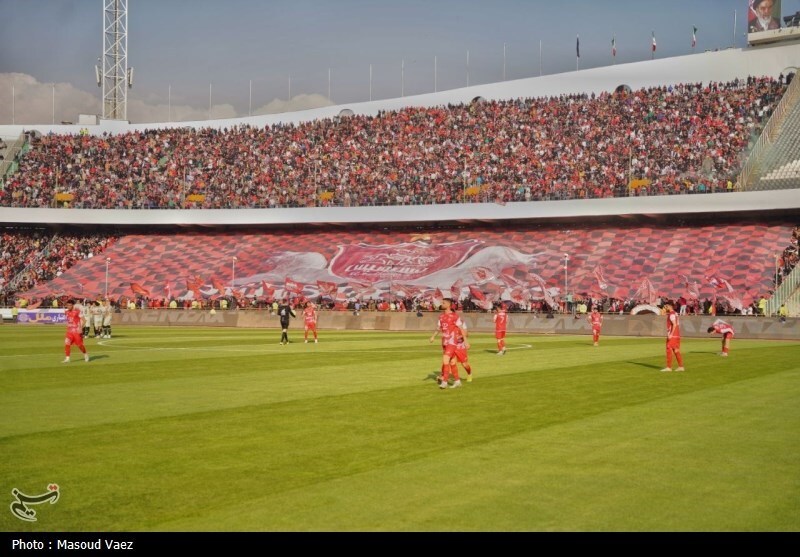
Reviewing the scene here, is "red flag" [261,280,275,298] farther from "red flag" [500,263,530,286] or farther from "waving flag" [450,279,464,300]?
"red flag" [500,263,530,286]

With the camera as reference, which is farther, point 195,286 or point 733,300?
point 195,286

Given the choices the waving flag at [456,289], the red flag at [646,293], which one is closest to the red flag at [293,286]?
the waving flag at [456,289]

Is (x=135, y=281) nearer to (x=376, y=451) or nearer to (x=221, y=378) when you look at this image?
(x=221, y=378)

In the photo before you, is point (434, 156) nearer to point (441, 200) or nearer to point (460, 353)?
point (441, 200)

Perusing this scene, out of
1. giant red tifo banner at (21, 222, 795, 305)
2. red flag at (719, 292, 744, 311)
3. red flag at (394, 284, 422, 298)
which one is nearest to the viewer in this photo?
red flag at (719, 292, 744, 311)

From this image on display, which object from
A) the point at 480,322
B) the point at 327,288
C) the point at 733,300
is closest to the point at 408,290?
the point at 327,288

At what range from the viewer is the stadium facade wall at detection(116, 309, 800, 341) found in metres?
47.8

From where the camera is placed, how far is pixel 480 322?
56094 millimetres

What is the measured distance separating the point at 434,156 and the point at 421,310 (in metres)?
19.8

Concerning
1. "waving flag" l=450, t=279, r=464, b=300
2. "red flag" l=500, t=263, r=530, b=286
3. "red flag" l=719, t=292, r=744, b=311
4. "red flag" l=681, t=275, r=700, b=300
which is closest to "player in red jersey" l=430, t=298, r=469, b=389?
"red flag" l=719, t=292, r=744, b=311

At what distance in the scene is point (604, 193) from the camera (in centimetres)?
6869

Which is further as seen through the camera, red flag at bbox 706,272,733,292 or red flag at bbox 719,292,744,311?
red flag at bbox 706,272,733,292

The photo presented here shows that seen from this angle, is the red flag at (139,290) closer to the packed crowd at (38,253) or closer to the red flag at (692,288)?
the packed crowd at (38,253)

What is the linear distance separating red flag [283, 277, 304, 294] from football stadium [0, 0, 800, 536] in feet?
1.99
